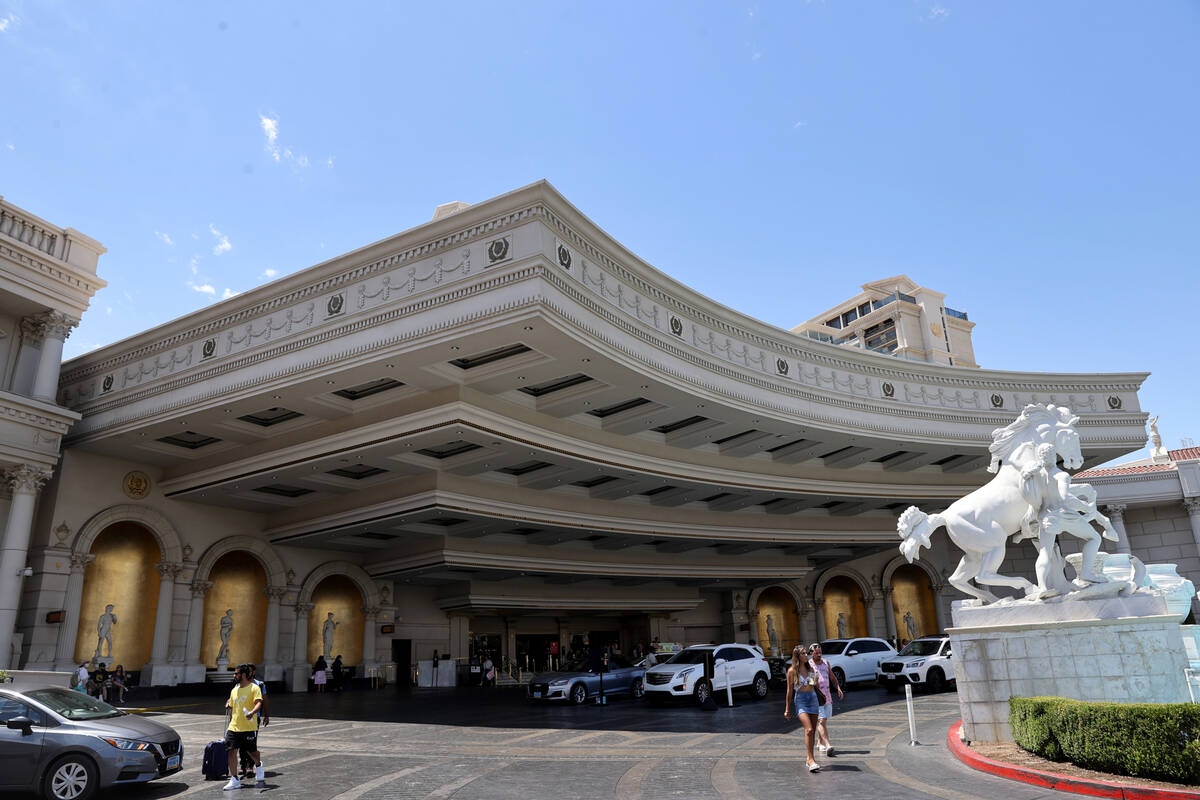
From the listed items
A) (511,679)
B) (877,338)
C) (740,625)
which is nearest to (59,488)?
(511,679)

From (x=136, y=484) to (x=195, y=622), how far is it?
5.14 meters

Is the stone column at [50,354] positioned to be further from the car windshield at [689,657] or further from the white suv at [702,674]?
the car windshield at [689,657]

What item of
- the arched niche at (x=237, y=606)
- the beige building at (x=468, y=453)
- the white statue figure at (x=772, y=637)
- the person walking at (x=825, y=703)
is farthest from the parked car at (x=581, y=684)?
the white statue figure at (x=772, y=637)

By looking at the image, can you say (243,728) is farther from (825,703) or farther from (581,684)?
(581,684)

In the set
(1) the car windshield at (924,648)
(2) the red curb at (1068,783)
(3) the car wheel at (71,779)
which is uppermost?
→ (1) the car windshield at (924,648)

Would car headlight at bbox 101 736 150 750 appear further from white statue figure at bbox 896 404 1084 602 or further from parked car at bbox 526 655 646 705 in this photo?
parked car at bbox 526 655 646 705

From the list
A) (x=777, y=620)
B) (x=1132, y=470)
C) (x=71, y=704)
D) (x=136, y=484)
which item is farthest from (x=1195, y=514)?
(x=136, y=484)

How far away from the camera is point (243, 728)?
10.1 m

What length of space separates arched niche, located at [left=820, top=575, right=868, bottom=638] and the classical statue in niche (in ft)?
100

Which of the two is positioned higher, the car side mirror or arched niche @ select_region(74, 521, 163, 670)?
arched niche @ select_region(74, 521, 163, 670)

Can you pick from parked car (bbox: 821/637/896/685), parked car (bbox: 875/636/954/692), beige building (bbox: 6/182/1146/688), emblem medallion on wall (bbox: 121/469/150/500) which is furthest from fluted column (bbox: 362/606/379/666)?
parked car (bbox: 875/636/954/692)

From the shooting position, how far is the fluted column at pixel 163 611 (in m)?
25.5

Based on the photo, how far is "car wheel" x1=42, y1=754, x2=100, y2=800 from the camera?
366 inches

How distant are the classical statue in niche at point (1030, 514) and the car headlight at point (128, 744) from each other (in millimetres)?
10645
